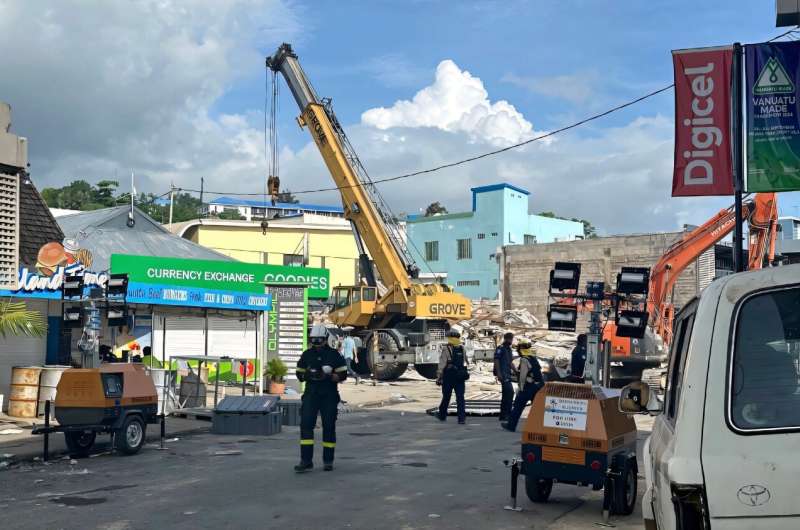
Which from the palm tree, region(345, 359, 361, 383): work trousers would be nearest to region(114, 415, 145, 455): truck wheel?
the palm tree

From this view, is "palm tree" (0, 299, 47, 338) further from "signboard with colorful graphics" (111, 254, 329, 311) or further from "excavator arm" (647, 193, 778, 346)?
"excavator arm" (647, 193, 778, 346)

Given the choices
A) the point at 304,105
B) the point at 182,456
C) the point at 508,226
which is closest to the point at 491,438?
the point at 182,456

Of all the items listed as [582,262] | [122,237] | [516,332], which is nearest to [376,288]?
[122,237]

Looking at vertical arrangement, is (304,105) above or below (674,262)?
above

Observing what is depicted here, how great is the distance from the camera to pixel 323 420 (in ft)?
37.1

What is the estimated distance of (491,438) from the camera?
48.9ft

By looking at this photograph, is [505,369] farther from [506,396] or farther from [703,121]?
[703,121]

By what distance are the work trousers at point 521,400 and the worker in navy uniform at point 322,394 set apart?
4780mm

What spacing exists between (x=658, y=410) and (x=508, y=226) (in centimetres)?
5716

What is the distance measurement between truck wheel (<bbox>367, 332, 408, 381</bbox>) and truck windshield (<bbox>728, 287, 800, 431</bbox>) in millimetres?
26675

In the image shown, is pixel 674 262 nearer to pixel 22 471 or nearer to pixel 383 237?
pixel 383 237

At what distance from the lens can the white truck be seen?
3057 mm

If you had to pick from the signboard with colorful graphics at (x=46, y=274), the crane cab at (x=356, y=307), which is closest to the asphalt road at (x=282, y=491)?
the signboard with colorful graphics at (x=46, y=274)

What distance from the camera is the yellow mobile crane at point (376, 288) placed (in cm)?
3008
